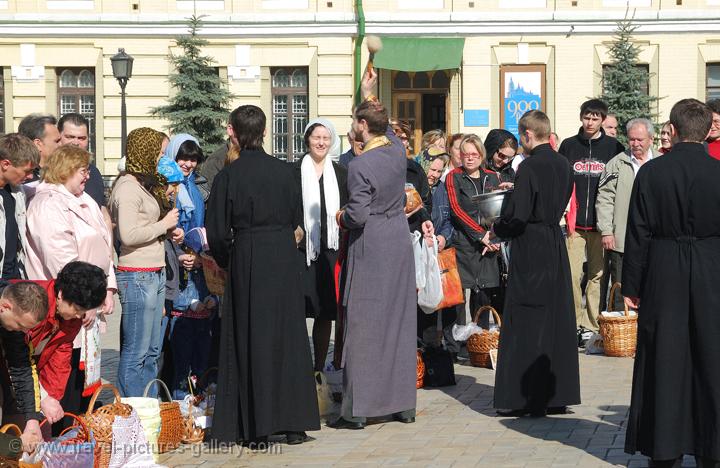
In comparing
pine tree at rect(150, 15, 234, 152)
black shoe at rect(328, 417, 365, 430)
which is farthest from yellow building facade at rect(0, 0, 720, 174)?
black shoe at rect(328, 417, 365, 430)

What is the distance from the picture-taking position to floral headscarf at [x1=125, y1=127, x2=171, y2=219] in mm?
8852

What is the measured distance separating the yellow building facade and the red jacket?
2130 centimetres

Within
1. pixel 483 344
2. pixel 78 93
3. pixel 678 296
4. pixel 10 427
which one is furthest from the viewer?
pixel 78 93

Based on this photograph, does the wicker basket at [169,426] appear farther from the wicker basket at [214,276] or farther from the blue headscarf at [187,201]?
the blue headscarf at [187,201]

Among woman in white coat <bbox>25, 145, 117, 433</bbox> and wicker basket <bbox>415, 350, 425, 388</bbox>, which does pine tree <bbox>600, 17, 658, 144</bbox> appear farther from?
woman in white coat <bbox>25, 145, 117, 433</bbox>

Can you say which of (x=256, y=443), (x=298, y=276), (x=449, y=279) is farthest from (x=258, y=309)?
(x=449, y=279)

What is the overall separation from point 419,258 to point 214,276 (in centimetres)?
186

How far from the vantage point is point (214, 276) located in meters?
9.12

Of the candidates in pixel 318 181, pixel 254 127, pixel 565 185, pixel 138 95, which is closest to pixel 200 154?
pixel 318 181

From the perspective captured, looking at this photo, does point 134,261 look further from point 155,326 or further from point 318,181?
point 318,181

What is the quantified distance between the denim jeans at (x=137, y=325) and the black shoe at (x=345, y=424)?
1.36 m

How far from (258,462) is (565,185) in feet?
10.0

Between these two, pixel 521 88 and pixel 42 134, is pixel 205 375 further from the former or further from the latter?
pixel 521 88

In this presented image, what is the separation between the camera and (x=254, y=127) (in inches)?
330
